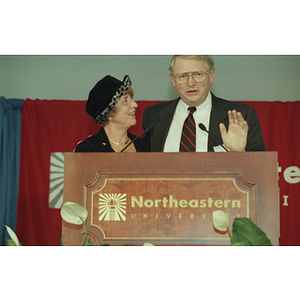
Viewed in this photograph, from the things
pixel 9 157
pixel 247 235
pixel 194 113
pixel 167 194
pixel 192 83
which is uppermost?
pixel 192 83

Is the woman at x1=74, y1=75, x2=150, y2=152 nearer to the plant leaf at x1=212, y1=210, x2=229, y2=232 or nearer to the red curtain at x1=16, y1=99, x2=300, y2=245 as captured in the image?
the red curtain at x1=16, y1=99, x2=300, y2=245

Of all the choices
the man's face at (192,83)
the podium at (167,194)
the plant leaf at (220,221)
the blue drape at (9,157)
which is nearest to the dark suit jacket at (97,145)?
the man's face at (192,83)

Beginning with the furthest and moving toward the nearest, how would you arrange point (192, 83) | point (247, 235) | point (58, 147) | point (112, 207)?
point (58, 147) → point (192, 83) → point (112, 207) → point (247, 235)

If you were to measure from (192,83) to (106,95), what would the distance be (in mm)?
487

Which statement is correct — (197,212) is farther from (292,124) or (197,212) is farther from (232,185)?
(292,124)

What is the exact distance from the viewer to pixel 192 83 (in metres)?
2.09

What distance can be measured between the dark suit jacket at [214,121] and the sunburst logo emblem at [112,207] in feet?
2.61

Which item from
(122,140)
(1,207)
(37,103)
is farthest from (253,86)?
(1,207)

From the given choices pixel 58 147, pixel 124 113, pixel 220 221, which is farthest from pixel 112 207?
pixel 58 147

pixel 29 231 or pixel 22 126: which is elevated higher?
A: pixel 22 126

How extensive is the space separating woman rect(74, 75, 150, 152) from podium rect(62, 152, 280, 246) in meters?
0.60

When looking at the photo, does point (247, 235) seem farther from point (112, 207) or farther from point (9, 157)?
point (9, 157)

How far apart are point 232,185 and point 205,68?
94cm

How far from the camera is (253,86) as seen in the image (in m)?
2.91
